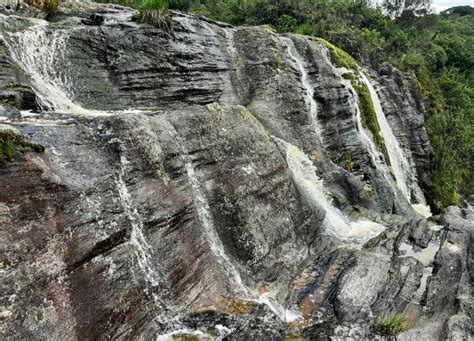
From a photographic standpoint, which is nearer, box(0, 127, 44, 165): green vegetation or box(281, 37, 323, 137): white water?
box(0, 127, 44, 165): green vegetation

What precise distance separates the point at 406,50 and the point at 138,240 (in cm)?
4533

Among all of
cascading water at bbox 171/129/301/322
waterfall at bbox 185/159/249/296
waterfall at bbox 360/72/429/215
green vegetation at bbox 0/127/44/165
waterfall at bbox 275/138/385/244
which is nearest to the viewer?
green vegetation at bbox 0/127/44/165

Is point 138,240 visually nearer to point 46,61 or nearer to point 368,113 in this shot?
point 46,61

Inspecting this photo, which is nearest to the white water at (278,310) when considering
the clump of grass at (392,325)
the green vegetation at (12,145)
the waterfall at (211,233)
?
the waterfall at (211,233)

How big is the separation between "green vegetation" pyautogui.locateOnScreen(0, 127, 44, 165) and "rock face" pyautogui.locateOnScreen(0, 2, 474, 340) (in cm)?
13

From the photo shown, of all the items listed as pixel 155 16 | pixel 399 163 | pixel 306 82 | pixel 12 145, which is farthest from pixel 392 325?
pixel 399 163

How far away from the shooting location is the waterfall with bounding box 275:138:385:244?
1402 cm

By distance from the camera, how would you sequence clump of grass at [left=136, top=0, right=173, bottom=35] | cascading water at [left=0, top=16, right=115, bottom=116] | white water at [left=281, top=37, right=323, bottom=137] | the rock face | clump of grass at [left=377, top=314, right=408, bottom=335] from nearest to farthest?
1. the rock face
2. clump of grass at [left=377, top=314, right=408, bottom=335]
3. cascading water at [left=0, top=16, right=115, bottom=116]
4. clump of grass at [left=136, top=0, right=173, bottom=35]
5. white water at [left=281, top=37, right=323, bottom=137]

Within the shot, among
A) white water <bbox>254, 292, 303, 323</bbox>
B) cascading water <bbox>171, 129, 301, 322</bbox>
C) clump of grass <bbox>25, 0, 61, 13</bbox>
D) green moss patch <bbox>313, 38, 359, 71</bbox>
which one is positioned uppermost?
clump of grass <bbox>25, 0, 61, 13</bbox>

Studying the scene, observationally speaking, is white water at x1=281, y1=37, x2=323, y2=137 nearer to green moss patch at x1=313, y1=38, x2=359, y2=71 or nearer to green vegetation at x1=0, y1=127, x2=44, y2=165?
green moss patch at x1=313, y1=38, x2=359, y2=71

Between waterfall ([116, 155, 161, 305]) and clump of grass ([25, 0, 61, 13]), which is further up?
clump of grass ([25, 0, 61, 13])

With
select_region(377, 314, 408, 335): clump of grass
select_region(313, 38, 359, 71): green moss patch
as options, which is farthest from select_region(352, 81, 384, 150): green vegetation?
→ select_region(377, 314, 408, 335): clump of grass

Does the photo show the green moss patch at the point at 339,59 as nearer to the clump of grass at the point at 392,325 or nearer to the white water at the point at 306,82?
the white water at the point at 306,82

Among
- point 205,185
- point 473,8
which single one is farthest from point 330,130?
point 473,8
